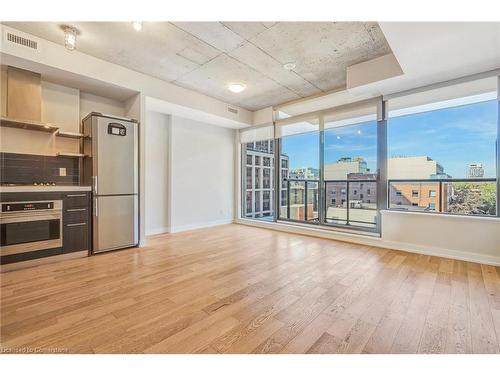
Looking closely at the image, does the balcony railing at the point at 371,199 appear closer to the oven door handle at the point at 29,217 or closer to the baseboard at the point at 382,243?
the baseboard at the point at 382,243

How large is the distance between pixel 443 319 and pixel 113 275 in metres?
3.10

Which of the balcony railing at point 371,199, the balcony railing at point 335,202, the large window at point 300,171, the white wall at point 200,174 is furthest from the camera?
the white wall at point 200,174

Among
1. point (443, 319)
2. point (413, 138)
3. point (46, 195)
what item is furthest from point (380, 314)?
point (46, 195)

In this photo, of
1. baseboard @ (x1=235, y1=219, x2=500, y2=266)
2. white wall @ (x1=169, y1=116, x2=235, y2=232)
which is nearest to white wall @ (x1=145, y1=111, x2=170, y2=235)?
white wall @ (x1=169, y1=116, x2=235, y2=232)

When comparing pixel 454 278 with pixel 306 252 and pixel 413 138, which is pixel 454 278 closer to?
pixel 306 252

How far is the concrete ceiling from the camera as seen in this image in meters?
2.65

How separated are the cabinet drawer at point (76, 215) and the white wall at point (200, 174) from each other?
1817mm

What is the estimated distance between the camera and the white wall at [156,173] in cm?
470

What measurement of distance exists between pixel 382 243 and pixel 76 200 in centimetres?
463

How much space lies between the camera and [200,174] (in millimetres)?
5527

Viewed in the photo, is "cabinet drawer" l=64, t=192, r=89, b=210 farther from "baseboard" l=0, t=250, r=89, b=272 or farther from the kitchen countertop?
"baseboard" l=0, t=250, r=89, b=272

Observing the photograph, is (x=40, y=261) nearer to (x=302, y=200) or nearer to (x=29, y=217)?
(x=29, y=217)

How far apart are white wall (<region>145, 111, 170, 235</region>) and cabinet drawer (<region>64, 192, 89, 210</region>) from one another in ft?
4.61

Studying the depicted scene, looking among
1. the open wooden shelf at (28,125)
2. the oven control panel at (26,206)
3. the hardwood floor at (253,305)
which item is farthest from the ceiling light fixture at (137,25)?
the hardwood floor at (253,305)
